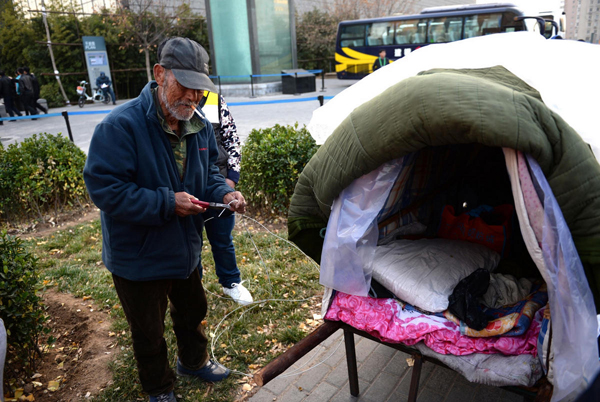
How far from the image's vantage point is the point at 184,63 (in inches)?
88.7

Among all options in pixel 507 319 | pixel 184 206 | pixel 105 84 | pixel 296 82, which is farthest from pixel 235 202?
pixel 105 84

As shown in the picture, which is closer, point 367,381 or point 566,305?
point 566,305

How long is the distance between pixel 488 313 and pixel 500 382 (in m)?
0.41

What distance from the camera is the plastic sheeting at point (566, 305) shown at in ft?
5.50

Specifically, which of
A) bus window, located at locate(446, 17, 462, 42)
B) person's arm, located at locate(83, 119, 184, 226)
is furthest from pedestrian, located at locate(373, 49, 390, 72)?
person's arm, located at locate(83, 119, 184, 226)

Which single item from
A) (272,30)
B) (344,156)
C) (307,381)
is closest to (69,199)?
(307,381)

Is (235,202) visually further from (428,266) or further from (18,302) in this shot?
(18,302)

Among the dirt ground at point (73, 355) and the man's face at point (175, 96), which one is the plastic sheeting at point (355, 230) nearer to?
the man's face at point (175, 96)

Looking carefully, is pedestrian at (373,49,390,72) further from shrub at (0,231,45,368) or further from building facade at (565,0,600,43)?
shrub at (0,231,45,368)

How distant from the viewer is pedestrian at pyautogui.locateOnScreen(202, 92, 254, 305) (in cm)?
351

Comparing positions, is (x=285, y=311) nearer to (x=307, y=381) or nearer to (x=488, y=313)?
(x=307, y=381)

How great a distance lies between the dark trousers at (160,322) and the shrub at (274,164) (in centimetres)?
259

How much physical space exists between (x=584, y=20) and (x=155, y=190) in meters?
16.3

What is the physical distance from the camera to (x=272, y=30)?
1809 centimetres
